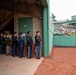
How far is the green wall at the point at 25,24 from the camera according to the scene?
35.4ft

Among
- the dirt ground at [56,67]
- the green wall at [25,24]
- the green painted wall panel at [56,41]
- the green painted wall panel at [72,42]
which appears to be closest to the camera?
the dirt ground at [56,67]

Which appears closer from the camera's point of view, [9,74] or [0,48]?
[9,74]

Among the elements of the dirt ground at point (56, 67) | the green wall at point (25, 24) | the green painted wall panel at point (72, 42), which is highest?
the green wall at point (25, 24)

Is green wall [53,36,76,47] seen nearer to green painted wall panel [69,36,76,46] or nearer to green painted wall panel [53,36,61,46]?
green painted wall panel [69,36,76,46]

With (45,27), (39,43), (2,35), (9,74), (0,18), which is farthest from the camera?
(0,18)

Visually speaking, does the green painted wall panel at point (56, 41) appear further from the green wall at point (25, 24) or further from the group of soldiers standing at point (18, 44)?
the group of soldiers standing at point (18, 44)

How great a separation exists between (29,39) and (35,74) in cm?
364

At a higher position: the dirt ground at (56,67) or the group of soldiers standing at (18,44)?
the group of soldiers standing at (18,44)

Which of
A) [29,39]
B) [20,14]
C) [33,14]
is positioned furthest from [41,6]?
[29,39]

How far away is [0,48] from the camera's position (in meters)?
10.7

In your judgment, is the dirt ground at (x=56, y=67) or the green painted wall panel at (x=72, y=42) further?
the green painted wall panel at (x=72, y=42)

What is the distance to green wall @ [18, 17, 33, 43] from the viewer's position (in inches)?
425

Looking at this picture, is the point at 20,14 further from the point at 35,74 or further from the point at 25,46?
the point at 35,74

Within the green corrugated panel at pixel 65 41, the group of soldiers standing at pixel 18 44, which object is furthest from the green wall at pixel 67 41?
the group of soldiers standing at pixel 18 44
